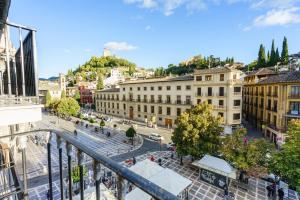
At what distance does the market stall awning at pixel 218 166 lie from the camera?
1429 cm

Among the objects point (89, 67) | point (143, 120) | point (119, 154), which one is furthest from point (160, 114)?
point (89, 67)

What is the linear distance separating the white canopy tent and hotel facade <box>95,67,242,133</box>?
1831cm

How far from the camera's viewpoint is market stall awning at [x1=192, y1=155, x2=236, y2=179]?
46.9 ft

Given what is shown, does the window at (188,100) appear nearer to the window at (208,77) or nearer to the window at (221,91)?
the window at (208,77)

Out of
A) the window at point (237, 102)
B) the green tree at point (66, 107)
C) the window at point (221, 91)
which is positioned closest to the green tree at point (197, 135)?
the window at point (221, 91)

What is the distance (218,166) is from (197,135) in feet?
11.0

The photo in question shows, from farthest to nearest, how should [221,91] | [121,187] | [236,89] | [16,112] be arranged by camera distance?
1. [221,91]
2. [236,89]
3. [16,112]
4. [121,187]

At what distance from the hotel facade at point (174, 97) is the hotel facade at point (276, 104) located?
4.22 m

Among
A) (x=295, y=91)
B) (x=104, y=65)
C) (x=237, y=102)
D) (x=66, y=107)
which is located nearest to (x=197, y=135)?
(x=237, y=102)

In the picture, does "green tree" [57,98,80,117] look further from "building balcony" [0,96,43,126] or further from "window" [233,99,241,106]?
"building balcony" [0,96,43,126]

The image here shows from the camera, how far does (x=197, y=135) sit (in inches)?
693

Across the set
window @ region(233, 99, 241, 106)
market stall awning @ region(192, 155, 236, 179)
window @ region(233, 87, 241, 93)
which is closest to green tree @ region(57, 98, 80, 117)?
window @ region(233, 99, 241, 106)

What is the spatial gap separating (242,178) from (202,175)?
10.4ft

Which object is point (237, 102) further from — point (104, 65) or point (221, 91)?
point (104, 65)
